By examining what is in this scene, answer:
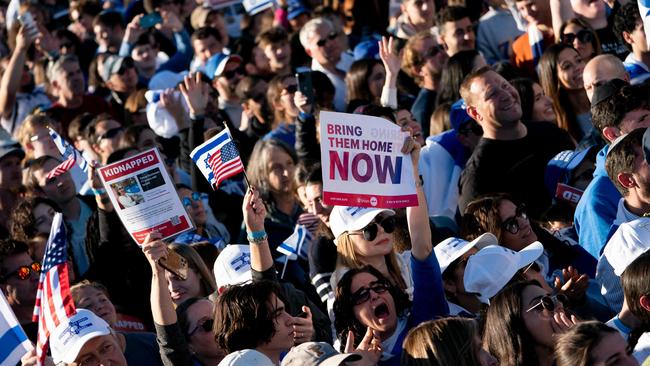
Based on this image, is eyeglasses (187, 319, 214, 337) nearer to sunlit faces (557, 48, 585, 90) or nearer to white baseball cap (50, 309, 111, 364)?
white baseball cap (50, 309, 111, 364)

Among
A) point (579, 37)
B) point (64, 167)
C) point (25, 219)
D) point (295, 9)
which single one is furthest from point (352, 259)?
point (295, 9)

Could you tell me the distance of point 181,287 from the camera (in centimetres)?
764

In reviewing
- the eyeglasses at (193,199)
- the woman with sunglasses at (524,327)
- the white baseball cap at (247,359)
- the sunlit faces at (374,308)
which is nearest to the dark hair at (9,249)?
the eyeglasses at (193,199)

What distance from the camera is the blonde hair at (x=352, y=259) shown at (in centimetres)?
717

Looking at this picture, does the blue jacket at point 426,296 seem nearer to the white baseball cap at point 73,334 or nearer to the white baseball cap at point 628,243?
the white baseball cap at point 628,243

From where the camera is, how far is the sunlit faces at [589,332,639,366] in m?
5.32

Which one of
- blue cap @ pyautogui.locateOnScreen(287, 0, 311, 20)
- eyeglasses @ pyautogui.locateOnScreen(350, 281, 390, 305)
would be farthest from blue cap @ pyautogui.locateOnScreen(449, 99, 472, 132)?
blue cap @ pyautogui.locateOnScreen(287, 0, 311, 20)

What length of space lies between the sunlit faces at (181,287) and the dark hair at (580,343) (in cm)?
275

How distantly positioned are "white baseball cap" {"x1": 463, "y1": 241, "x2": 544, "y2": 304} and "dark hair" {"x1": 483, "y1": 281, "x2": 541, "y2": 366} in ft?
2.35

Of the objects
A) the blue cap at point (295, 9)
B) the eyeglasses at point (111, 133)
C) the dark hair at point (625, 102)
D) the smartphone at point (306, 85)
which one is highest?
the dark hair at point (625, 102)

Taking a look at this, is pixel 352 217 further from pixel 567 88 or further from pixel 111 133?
pixel 111 133

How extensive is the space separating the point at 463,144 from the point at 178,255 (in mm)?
2417

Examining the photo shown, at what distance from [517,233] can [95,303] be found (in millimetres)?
2316

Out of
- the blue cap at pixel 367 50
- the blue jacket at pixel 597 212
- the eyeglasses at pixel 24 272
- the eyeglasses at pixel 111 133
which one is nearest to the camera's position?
the blue jacket at pixel 597 212
